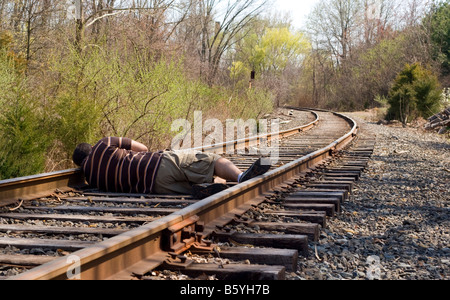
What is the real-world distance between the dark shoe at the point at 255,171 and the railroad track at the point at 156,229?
10 centimetres

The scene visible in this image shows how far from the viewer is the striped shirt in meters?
4.93

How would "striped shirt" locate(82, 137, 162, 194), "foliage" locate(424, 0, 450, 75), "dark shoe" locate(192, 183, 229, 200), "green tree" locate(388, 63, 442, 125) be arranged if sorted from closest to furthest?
"dark shoe" locate(192, 183, 229, 200), "striped shirt" locate(82, 137, 162, 194), "green tree" locate(388, 63, 442, 125), "foliage" locate(424, 0, 450, 75)

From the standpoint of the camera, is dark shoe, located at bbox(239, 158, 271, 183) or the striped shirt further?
dark shoe, located at bbox(239, 158, 271, 183)

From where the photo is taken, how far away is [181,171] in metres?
4.97

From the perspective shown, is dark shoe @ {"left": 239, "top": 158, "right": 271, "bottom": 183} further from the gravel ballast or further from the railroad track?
the gravel ballast

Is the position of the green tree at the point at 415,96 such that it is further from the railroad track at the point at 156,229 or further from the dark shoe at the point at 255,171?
the dark shoe at the point at 255,171

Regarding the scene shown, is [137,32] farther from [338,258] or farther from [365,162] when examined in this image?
[338,258]

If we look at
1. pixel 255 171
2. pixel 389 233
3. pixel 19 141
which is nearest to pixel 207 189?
pixel 255 171

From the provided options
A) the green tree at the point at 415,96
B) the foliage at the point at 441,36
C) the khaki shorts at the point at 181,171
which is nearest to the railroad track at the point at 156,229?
the khaki shorts at the point at 181,171

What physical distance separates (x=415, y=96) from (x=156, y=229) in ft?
65.8

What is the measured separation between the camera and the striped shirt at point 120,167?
4934 millimetres

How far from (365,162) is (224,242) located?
Result: 534cm

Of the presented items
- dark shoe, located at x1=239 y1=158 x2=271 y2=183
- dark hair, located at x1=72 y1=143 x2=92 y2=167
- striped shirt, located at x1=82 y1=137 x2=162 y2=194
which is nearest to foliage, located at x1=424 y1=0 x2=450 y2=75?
dark shoe, located at x1=239 y1=158 x2=271 y2=183

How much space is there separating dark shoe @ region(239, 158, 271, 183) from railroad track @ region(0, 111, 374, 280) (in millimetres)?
98
